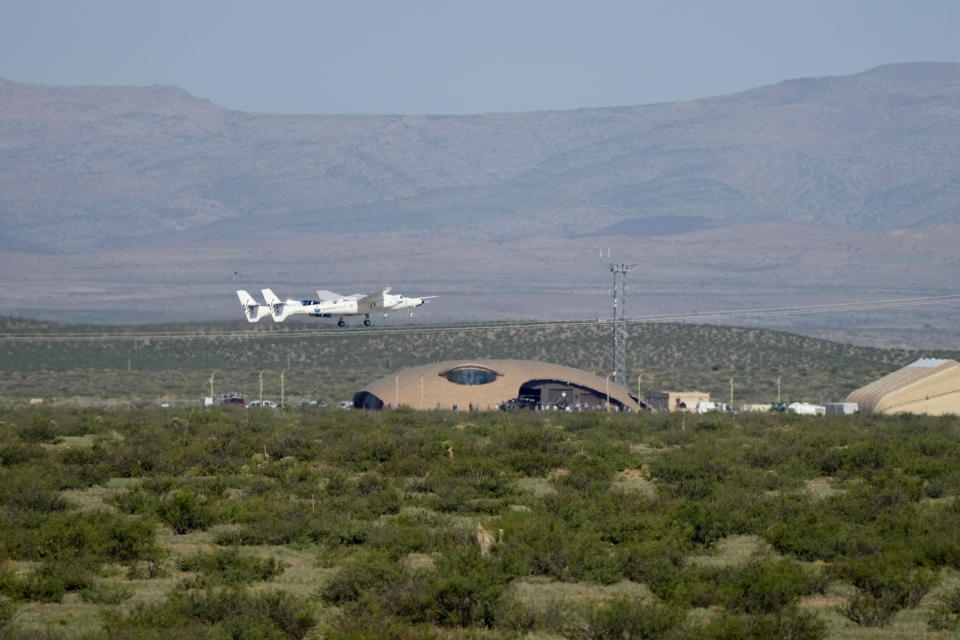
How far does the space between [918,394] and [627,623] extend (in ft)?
223

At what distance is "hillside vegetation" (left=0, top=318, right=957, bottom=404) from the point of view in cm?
11862

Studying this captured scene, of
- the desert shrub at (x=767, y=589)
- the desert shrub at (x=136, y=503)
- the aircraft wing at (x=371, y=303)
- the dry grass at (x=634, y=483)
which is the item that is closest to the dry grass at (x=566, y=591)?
the desert shrub at (x=767, y=589)

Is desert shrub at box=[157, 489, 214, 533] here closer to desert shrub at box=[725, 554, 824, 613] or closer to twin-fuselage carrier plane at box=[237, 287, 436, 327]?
desert shrub at box=[725, 554, 824, 613]

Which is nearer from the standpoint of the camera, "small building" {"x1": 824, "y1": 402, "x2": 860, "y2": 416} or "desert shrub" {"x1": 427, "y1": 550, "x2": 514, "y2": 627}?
"desert shrub" {"x1": 427, "y1": 550, "x2": 514, "y2": 627}

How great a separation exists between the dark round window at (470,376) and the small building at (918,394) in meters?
21.4

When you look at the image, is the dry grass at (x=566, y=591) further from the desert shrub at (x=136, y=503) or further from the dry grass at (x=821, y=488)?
the dry grass at (x=821, y=488)

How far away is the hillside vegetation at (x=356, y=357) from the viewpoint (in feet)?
389

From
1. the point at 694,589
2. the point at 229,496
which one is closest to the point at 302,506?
the point at 229,496

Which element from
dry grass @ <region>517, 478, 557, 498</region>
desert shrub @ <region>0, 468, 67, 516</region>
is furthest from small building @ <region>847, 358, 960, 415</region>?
desert shrub @ <region>0, 468, 67, 516</region>

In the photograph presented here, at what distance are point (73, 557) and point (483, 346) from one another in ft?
436

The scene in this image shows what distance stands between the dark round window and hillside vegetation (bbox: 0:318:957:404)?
14143 mm

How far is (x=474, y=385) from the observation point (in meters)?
95.0

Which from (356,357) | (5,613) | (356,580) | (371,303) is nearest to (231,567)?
(356,580)

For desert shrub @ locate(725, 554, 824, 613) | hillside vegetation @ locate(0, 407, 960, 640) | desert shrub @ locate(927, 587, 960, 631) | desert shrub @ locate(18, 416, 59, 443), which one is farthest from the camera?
desert shrub @ locate(18, 416, 59, 443)
